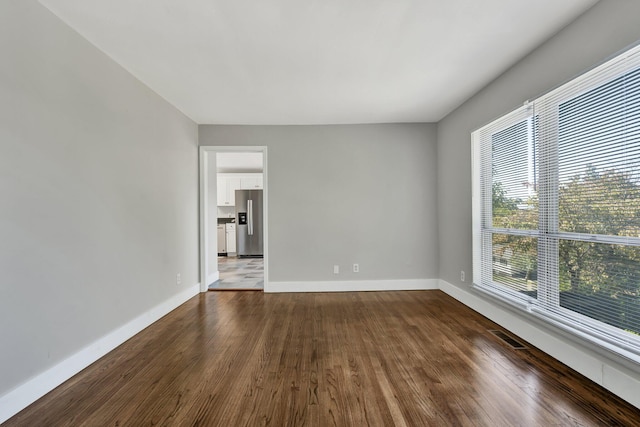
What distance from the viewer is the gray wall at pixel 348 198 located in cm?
439

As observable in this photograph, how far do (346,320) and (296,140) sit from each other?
2642mm

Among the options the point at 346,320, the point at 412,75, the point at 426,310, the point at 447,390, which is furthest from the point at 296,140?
the point at 447,390

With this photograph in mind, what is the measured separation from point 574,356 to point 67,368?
3.54 meters

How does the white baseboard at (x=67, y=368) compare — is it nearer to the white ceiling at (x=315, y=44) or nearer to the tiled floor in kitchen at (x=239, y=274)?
the tiled floor in kitchen at (x=239, y=274)

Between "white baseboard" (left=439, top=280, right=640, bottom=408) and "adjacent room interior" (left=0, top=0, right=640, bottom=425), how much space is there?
0.01m

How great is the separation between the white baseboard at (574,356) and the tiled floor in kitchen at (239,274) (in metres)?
3.25

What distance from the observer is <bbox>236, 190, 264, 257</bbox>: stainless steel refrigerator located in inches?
315

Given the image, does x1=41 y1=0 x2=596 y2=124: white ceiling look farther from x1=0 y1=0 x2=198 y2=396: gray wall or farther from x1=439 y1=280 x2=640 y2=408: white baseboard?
x1=439 y1=280 x2=640 y2=408: white baseboard

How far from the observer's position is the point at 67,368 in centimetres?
203

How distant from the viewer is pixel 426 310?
3.45 m

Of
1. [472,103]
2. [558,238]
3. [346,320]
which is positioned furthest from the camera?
[472,103]

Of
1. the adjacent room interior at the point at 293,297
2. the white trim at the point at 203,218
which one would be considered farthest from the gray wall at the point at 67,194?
the white trim at the point at 203,218

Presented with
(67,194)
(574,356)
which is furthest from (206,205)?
(574,356)

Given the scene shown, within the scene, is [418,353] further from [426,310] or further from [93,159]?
[93,159]
